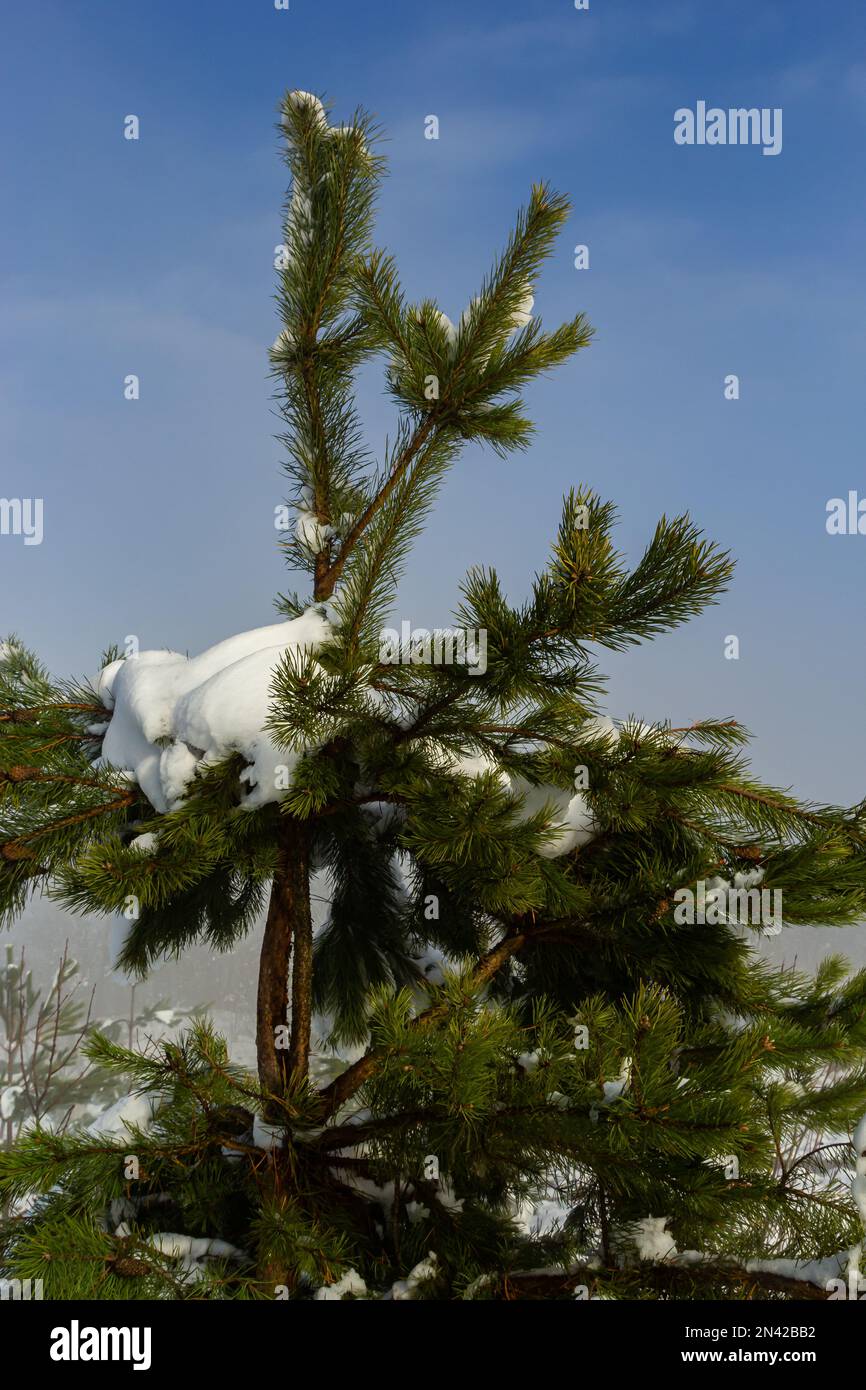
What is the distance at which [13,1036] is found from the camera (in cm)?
634

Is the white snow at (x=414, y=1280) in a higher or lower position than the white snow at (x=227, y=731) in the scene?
lower

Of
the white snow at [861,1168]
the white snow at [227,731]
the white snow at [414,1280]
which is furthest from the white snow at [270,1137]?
the white snow at [861,1168]

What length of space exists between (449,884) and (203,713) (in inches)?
26.9

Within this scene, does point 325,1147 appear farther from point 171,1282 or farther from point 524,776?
point 524,776

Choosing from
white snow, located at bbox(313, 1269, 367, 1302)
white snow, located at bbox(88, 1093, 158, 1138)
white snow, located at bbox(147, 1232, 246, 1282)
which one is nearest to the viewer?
white snow, located at bbox(313, 1269, 367, 1302)

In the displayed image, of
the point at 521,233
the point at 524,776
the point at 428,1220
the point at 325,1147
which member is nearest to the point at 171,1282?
the point at 325,1147

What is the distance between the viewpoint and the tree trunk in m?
2.29

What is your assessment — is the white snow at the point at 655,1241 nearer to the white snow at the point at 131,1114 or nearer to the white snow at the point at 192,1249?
the white snow at the point at 192,1249

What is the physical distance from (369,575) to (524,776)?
1.65ft

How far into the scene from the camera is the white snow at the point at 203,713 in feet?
6.61

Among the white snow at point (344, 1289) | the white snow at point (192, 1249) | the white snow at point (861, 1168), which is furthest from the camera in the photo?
the white snow at point (192, 1249)

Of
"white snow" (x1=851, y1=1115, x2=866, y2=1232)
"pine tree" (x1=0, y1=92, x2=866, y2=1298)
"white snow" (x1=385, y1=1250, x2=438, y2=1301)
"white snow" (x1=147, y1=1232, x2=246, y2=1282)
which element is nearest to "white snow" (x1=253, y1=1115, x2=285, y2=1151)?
"pine tree" (x1=0, y1=92, x2=866, y2=1298)

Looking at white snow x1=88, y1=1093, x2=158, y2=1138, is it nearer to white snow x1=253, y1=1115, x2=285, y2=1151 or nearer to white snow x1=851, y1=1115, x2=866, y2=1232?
white snow x1=253, y1=1115, x2=285, y2=1151

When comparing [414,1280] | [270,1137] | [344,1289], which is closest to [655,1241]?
[414,1280]
